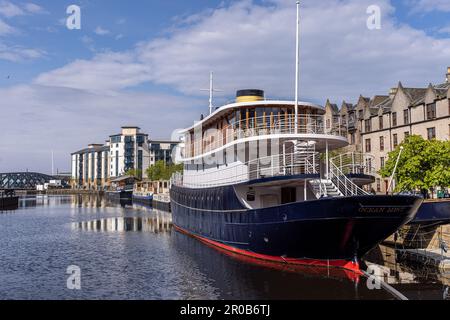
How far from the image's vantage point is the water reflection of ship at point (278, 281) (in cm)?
1883

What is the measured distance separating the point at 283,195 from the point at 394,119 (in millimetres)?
40299

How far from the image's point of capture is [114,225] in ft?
166

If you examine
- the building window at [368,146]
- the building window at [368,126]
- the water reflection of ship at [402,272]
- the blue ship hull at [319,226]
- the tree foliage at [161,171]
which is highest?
the building window at [368,126]

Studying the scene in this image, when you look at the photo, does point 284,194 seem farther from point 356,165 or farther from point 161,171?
point 161,171

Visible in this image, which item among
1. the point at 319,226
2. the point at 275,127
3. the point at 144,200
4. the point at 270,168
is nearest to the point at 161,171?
the point at 144,200

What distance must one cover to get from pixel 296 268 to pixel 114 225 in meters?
32.6

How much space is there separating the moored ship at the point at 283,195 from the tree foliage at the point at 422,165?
12.0 meters

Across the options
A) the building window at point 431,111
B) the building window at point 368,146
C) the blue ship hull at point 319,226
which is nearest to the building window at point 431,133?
the building window at point 431,111

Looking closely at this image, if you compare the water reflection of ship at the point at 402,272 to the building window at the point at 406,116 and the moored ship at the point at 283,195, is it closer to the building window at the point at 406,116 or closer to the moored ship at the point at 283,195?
the moored ship at the point at 283,195

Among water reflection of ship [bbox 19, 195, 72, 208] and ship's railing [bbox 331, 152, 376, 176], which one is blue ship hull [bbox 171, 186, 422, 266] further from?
water reflection of ship [bbox 19, 195, 72, 208]

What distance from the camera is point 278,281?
814 inches

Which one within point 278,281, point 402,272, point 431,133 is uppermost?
point 431,133

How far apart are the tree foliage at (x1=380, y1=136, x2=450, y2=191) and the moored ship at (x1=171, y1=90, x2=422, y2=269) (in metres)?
12.0
